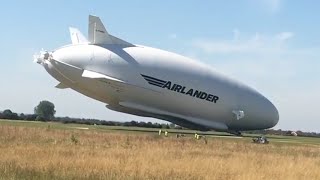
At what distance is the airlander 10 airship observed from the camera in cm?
5788

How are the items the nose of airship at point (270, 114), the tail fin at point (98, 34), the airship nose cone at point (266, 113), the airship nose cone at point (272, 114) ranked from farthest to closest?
the airship nose cone at point (272, 114)
the nose of airship at point (270, 114)
the airship nose cone at point (266, 113)
the tail fin at point (98, 34)

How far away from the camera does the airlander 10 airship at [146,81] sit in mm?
57875

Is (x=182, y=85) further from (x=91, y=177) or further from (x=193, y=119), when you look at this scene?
(x=91, y=177)

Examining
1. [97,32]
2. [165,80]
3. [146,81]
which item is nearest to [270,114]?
[165,80]

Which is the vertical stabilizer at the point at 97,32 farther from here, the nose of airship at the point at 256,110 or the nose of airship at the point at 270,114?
the nose of airship at the point at 270,114

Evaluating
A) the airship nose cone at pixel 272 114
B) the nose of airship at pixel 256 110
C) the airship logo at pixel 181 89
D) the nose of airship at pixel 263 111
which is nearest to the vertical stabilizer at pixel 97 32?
the airship logo at pixel 181 89

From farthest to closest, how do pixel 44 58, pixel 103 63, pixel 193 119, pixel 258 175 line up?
1. pixel 193 119
2. pixel 44 58
3. pixel 103 63
4. pixel 258 175

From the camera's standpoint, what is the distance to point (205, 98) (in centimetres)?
6312

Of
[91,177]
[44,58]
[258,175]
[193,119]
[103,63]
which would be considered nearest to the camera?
[91,177]

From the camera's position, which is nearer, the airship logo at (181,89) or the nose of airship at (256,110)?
the airship logo at (181,89)

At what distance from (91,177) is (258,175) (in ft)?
18.1

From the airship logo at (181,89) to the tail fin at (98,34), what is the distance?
5.51 m

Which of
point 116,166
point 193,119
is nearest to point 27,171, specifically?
point 116,166

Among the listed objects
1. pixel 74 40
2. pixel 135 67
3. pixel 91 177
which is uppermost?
pixel 74 40
